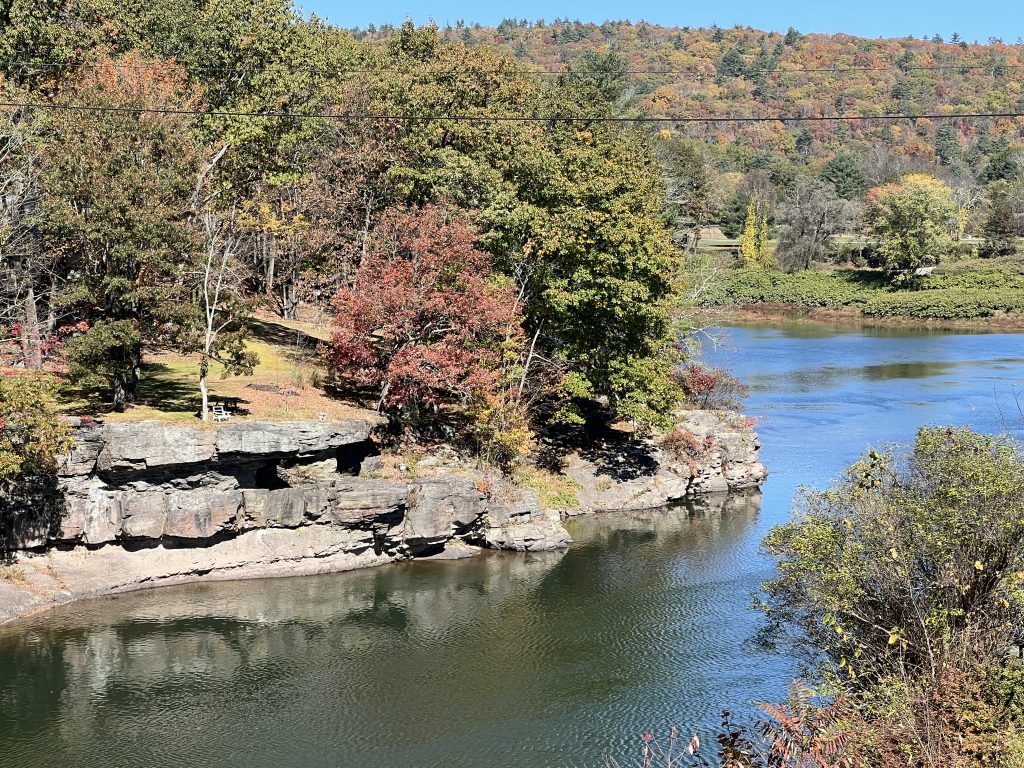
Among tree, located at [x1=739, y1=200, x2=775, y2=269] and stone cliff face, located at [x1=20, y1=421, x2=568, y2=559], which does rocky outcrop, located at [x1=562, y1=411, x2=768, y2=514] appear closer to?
stone cliff face, located at [x1=20, y1=421, x2=568, y2=559]

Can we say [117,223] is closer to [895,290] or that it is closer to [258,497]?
[258,497]

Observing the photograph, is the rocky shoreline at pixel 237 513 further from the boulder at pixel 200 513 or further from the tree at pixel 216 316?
the tree at pixel 216 316

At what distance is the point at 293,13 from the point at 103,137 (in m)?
12.5

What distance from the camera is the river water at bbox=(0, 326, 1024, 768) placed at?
75.2ft

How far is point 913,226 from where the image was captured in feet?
322

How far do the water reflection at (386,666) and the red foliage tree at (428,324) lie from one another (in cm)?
706

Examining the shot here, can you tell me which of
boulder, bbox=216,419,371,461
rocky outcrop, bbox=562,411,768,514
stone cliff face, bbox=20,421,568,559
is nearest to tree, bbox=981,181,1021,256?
rocky outcrop, bbox=562,411,768,514

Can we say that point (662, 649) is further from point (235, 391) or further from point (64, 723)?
point (235, 391)

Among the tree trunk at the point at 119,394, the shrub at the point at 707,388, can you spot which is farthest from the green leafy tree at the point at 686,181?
the tree trunk at the point at 119,394

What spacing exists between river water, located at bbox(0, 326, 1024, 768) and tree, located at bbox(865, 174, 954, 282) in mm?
67557

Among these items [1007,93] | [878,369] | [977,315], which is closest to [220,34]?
[878,369]

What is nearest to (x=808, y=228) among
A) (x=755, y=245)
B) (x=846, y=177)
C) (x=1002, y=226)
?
(x=755, y=245)

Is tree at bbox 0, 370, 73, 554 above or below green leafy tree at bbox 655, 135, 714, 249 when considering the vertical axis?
below

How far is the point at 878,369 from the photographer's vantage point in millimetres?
68438
